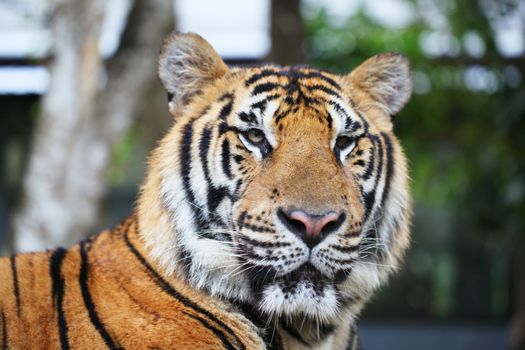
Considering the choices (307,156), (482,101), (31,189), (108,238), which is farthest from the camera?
(482,101)

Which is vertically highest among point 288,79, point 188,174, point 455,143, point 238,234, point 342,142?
point 288,79

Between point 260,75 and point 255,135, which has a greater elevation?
point 260,75

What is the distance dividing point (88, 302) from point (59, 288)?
13cm

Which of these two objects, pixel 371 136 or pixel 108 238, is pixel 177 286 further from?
pixel 371 136

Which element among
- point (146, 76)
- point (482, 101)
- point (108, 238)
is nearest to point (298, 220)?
point (108, 238)

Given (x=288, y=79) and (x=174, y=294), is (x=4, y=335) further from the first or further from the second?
(x=288, y=79)

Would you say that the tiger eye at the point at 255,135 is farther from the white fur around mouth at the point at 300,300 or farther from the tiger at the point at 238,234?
the white fur around mouth at the point at 300,300

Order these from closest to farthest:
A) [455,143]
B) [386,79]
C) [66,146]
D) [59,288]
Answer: [59,288], [386,79], [66,146], [455,143]

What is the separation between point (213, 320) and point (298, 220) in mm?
456

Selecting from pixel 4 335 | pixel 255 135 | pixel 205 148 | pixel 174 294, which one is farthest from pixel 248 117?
pixel 4 335

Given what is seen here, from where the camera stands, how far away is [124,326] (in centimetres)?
259

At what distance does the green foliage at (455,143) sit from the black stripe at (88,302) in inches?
176

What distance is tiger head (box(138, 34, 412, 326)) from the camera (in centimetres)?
261

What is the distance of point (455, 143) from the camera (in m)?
9.71
